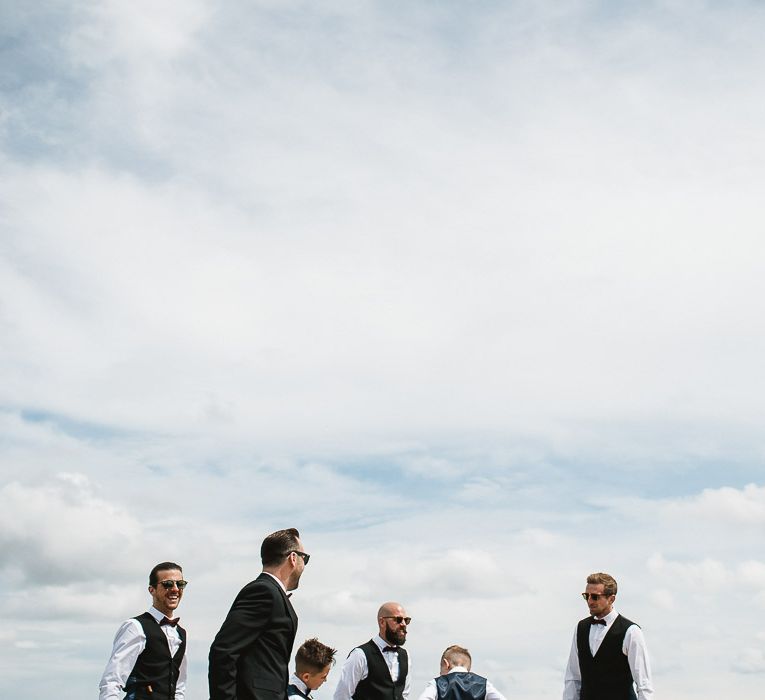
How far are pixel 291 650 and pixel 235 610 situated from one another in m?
0.57

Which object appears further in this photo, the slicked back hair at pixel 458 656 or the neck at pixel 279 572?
the slicked back hair at pixel 458 656

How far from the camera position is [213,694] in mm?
6270

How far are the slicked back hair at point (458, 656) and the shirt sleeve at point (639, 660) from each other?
1844 millimetres

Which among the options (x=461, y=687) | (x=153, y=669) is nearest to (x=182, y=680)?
(x=153, y=669)

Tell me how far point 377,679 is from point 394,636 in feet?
1.72

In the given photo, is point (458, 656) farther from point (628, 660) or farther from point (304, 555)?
point (304, 555)

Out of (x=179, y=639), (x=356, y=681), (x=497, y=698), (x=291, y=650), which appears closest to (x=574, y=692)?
(x=497, y=698)

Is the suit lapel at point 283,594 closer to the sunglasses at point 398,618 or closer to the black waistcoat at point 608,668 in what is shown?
the sunglasses at point 398,618

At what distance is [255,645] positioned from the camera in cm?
665

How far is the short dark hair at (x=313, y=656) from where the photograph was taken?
10219 mm

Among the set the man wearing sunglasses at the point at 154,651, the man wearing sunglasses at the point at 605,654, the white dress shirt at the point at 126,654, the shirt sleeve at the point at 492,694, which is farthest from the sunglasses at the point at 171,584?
the man wearing sunglasses at the point at 605,654

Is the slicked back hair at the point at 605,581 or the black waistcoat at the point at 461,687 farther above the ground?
the slicked back hair at the point at 605,581

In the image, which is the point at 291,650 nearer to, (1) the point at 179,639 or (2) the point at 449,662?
(1) the point at 179,639

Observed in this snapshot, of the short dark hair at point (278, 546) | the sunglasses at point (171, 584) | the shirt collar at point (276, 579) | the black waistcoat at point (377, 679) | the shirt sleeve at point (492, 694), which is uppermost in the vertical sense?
the sunglasses at point (171, 584)
